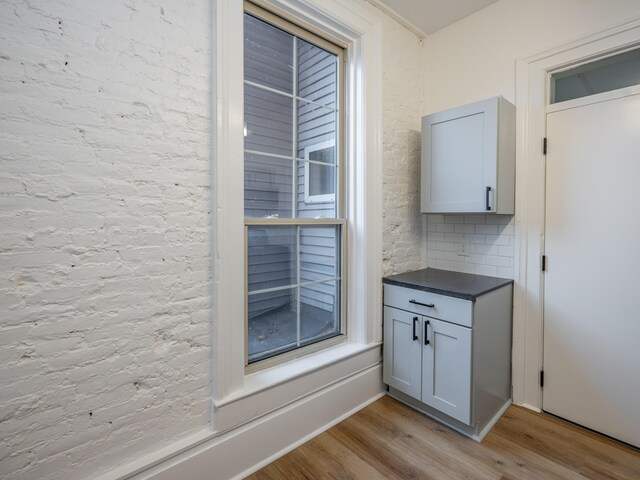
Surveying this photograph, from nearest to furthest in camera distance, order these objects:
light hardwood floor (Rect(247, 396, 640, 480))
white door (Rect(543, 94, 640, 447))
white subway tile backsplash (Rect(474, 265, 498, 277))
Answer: light hardwood floor (Rect(247, 396, 640, 480)) < white door (Rect(543, 94, 640, 447)) < white subway tile backsplash (Rect(474, 265, 498, 277))

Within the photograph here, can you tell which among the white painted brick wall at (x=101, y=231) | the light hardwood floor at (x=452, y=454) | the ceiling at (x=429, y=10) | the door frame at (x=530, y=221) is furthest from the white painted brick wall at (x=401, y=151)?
the white painted brick wall at (x=101, y=231)

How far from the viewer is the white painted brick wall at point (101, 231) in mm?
1143

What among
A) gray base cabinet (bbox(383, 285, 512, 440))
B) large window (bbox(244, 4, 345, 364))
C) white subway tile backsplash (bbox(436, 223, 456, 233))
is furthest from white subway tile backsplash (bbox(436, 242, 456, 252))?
large window (bbox(244, 4, 345, 364))

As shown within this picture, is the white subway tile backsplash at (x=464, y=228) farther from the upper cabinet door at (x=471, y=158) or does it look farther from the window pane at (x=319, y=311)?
the window pane at (x=319, y=311)

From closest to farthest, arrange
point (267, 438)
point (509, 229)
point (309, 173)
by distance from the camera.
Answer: point (267, 438) → point (309, 173) → point (509, 229)

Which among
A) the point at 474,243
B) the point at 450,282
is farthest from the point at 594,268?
the point at 450,282

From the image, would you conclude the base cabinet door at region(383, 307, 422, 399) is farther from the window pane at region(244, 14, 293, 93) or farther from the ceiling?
the ceiling

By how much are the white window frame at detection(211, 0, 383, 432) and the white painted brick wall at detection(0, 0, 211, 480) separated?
0.07 meters

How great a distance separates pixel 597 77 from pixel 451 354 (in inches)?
80.3

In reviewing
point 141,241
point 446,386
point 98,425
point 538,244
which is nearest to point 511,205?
point 538,244

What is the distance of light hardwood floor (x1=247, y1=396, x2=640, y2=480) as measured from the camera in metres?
1.68

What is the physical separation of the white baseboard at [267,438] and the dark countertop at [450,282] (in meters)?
0.76

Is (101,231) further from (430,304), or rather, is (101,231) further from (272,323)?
(430,304)

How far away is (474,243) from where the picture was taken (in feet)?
8.37
